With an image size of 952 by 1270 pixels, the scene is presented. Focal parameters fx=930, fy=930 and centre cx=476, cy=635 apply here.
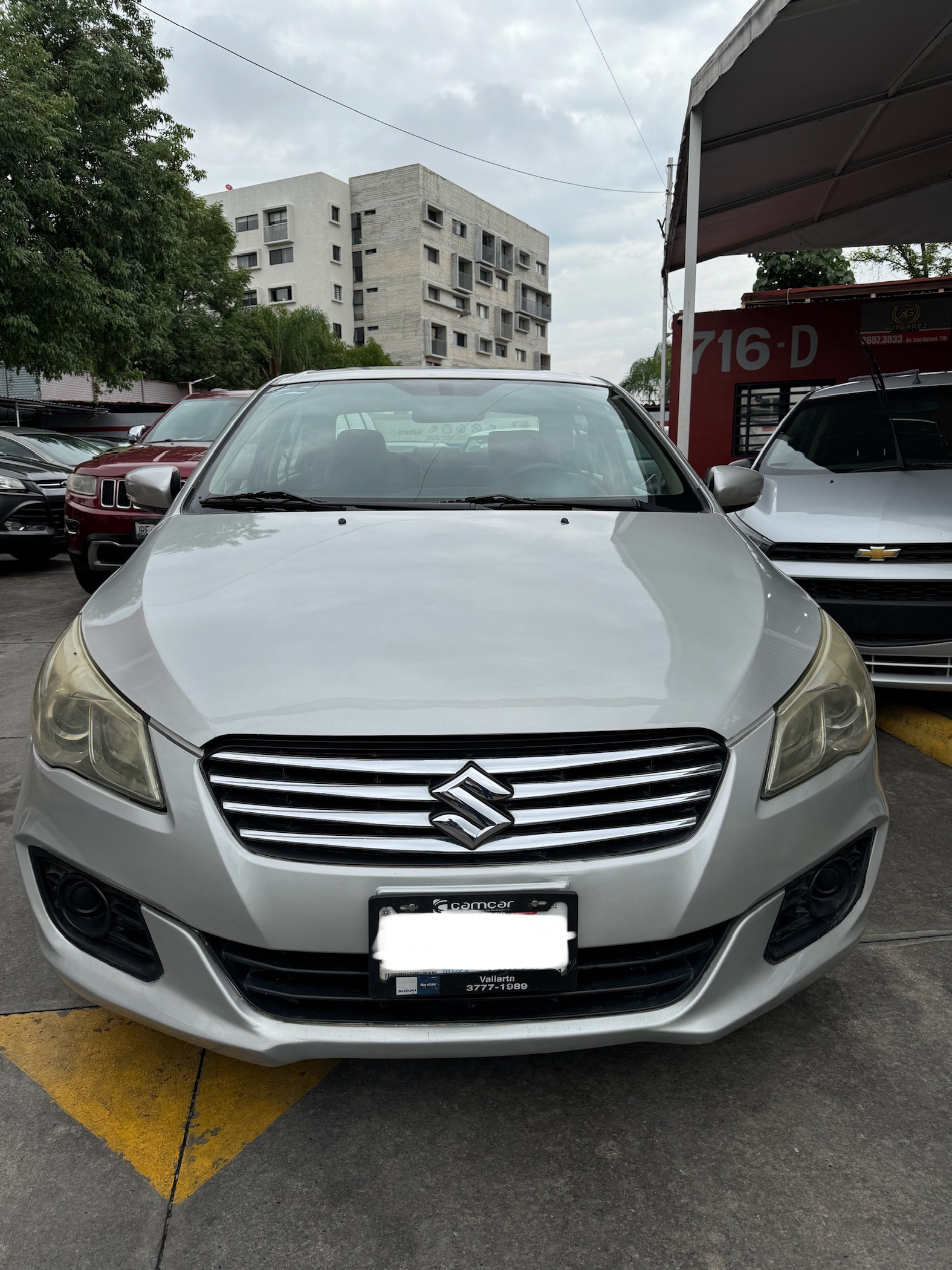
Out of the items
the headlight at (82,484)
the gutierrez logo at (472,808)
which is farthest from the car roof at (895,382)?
the gutierrez logo at (472,808)

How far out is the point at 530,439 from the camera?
2729 millimetres

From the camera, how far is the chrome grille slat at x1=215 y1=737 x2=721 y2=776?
143 centimetres

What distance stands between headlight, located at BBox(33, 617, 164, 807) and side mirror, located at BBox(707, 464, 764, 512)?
189 cm

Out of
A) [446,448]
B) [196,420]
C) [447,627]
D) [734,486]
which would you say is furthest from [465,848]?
[196,420]

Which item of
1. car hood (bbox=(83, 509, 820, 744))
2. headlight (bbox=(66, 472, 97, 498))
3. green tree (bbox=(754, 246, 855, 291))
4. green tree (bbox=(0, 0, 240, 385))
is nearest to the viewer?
car hood (bbox=(83, 509, 820, 744))

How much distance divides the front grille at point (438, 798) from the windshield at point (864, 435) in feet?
12.3

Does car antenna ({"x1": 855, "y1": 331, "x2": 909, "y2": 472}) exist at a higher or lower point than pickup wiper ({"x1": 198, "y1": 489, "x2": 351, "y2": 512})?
higher

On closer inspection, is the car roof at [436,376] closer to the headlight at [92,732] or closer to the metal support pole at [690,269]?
the headlight at [92,732]

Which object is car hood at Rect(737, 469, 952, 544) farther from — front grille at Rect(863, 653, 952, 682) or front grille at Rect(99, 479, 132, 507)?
front grille at Rect(99, 479, 132, 507)

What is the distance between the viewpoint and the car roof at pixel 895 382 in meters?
5.24

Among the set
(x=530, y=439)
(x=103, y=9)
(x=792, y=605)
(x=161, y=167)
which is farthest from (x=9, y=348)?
(x=792, y=605)

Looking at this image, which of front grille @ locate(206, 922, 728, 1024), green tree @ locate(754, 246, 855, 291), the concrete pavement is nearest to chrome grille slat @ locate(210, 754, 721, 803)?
front grille @ locate(206, 922, 728, 1024)

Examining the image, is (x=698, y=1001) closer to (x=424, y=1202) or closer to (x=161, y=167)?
(x=424, y=1202)

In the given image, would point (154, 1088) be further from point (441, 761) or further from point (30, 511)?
point (30, 511)
